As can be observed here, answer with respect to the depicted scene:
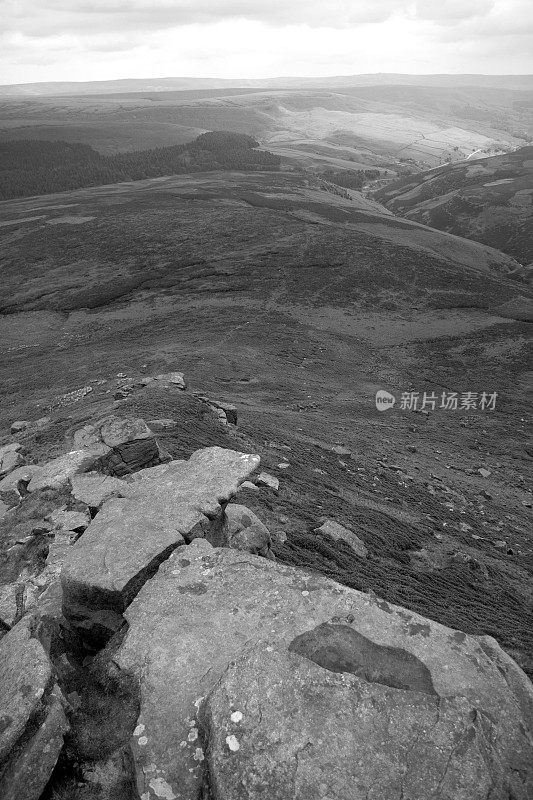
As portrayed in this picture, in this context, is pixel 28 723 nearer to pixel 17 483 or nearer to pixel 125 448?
pixel 125 448

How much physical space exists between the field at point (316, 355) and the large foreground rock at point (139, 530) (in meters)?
2.91

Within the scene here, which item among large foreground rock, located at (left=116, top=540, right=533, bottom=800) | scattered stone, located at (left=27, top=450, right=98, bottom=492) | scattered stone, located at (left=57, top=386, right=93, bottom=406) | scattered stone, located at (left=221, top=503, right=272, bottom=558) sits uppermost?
large foreground rock, located at (left=116, top=540, right=533, bottom=800)

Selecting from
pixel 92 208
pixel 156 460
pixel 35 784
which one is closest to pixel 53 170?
pixel 92 208

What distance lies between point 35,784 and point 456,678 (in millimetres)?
6399

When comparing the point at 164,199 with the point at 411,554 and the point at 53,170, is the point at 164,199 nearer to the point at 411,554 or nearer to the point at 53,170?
the point at 53,170

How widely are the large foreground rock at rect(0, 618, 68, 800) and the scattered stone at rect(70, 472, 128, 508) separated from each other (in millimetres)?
5368

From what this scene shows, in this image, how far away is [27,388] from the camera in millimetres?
39188

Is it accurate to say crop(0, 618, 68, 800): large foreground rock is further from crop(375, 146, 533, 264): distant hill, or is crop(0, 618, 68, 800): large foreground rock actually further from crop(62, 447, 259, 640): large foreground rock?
crop(375, 146, 533, 264): distant hill

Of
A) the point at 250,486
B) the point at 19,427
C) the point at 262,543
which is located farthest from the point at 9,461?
the point at 262,543

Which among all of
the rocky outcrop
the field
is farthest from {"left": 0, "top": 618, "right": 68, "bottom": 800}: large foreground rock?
the rocky outcrop

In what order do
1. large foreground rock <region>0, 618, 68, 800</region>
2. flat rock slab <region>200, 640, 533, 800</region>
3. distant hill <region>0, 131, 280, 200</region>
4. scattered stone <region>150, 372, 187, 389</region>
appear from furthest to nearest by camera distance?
distant hill <region>0, 131, 280, 200</region> → scattered stone <region>150, 372, 187, 389</region> → large foreground rock <region>0, 618, 68, 800</region> → flat rock slab <region>200, 640, 533, 800</region>

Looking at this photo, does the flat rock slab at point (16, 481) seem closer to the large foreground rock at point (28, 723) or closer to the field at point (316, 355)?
the field at point (316, 355)

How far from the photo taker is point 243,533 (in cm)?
1195

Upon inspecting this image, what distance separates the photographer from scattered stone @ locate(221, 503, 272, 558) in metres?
11.8
